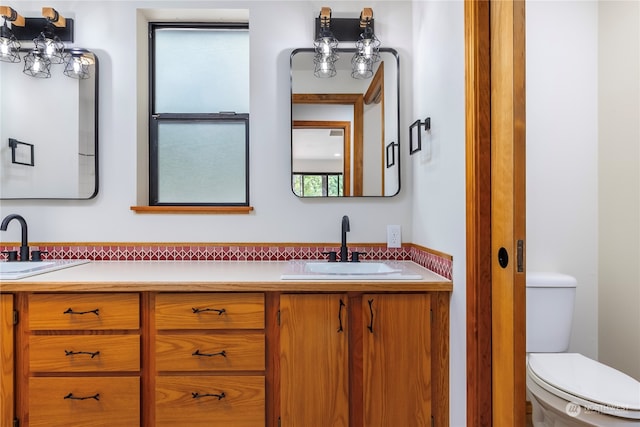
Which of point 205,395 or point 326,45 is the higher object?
point 326,45

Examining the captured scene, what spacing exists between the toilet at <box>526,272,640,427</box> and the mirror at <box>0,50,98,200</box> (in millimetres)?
2318

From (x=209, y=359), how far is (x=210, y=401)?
17 cm

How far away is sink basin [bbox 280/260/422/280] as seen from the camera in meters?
1.43

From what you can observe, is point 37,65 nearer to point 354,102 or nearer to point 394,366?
point 354,102

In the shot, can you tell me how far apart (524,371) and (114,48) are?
2.45 metres

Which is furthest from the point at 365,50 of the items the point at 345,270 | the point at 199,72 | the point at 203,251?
the point at 203,251

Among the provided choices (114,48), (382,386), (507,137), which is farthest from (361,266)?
(114,48)

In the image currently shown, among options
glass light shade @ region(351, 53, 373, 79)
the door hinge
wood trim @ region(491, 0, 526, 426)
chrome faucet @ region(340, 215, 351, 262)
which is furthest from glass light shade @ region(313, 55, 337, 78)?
the door hinge

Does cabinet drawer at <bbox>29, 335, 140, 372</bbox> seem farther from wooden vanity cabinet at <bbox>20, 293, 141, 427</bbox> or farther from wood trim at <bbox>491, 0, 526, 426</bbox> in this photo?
wood trim at <bbox>491, 0, 526, 426</bbox>

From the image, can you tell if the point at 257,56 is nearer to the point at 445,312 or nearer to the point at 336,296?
the point at 336,296

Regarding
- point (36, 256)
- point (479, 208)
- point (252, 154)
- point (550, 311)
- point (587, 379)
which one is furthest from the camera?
point (252, 154)

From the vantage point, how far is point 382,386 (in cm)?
138

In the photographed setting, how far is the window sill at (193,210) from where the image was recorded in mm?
1963

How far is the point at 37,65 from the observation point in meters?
1.96
